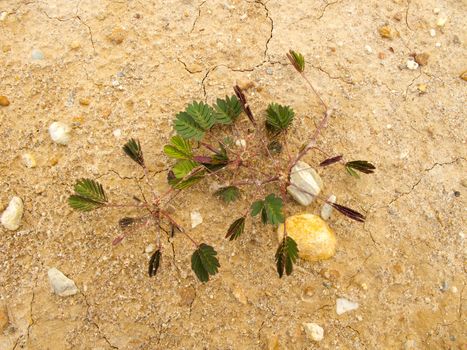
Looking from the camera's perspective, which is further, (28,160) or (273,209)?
(28,160)

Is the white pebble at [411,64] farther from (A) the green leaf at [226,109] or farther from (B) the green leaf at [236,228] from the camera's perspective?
(B) the green leaf at [236,228]

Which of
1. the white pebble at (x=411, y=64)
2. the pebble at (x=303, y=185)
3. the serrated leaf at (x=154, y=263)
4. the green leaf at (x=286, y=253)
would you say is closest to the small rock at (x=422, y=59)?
the white pebble at (x=411, y=64)

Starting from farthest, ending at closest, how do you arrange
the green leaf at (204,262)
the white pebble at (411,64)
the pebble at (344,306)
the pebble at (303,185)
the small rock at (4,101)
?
1. the white pebble at (411,64)
2. the small rock at (4,101)
3. the pebble at (303,185)
4. the pebble at (344,306)
5. the green leaf at (204,262)

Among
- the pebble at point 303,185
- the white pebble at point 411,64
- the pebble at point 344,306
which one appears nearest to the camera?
the pebble at point 344,306

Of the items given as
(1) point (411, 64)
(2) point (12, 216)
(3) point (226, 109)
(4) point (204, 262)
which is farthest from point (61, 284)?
(1) point (411, 64)

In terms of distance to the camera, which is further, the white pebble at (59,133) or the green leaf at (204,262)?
the white pebble at (59,133)

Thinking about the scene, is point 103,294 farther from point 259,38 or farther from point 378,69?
point 378,69

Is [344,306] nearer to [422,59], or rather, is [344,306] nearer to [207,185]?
[207,185]
